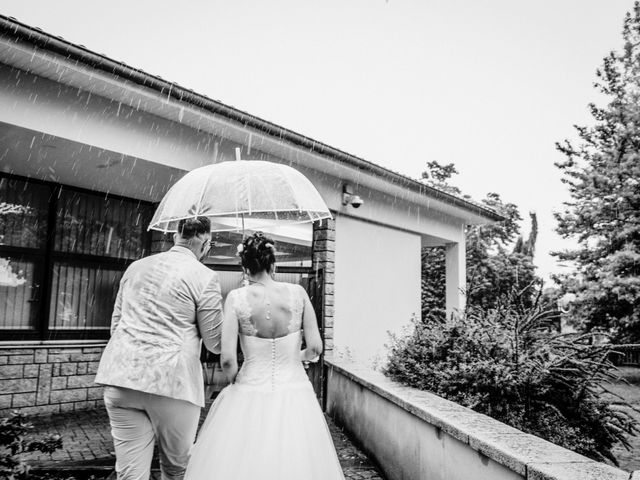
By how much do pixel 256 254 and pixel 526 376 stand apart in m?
2.65

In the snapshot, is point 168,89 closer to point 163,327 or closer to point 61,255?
point 163,327

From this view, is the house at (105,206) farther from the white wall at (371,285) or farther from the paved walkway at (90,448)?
the paved walkway at (90,448)

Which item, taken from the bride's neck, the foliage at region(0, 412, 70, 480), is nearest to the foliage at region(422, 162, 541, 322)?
the bride's neck

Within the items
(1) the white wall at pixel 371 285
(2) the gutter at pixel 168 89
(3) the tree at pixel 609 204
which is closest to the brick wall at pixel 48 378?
(1) the white wall at pixel 371 285

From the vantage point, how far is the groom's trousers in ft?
7.97

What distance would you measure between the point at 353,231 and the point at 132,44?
22.4 m

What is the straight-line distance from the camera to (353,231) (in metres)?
8.45

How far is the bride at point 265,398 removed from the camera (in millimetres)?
2818

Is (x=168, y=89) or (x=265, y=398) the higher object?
(x=168, y=89)

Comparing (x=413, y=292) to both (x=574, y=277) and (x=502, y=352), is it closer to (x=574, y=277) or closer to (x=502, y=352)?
(x=502, y=352)

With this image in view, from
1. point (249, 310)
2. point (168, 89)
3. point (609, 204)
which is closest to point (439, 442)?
point (249, 310)

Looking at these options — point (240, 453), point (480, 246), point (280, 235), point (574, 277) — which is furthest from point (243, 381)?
point (480, 246)

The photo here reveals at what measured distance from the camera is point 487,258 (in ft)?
73.5

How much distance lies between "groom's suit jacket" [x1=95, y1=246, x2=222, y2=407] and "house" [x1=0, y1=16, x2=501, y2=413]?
8.52 ft
